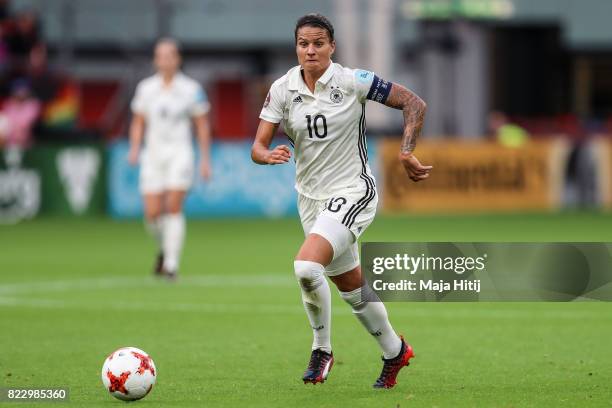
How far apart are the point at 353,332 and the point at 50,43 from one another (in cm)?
2809

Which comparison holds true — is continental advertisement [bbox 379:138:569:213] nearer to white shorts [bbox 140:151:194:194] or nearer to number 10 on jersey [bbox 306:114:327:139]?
white shorts [bbox 140:151:194:194]

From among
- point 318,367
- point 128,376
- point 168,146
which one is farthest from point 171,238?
point 128,376

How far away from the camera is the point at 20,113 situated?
1113 inches

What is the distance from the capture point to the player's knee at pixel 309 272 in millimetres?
8305

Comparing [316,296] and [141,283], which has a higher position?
[316,296]

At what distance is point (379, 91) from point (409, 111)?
0.82 feet

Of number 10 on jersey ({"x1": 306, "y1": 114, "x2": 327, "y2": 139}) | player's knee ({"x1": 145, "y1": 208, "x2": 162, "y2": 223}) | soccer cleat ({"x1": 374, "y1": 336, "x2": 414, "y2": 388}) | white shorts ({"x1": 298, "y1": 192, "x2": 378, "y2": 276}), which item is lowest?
player's knee ({"x1": 145, "y1": 208, "x2": 162, "y2": 223})

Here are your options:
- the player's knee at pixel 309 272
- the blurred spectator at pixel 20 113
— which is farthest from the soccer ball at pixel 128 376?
the blurred spectator at pixel 20 113

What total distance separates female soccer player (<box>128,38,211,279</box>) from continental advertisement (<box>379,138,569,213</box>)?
12.1 metres

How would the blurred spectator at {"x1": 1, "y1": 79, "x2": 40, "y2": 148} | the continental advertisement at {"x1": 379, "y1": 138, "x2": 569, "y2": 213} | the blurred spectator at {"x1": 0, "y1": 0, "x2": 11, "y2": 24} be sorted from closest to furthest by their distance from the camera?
1. the blurred spectator at {"x1": 1, "y1": 79, "x2": 40, "y2": 148}
2. the continental advertisement at {"x1": 379, "y1": 138, "x2": 569, "y2": 213}
3. the blurred spectator at {"x1": 0, "y1": 0, "x2": 11, "y2": 24}

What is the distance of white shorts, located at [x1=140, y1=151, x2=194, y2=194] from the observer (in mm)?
16047

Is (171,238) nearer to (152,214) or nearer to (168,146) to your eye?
(152,214)

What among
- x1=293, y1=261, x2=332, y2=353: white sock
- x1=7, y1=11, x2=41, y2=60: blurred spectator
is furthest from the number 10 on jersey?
x1=7, y1=11, x2=41, y2=60: blurred spectator

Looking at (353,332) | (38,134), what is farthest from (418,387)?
(38,134)
